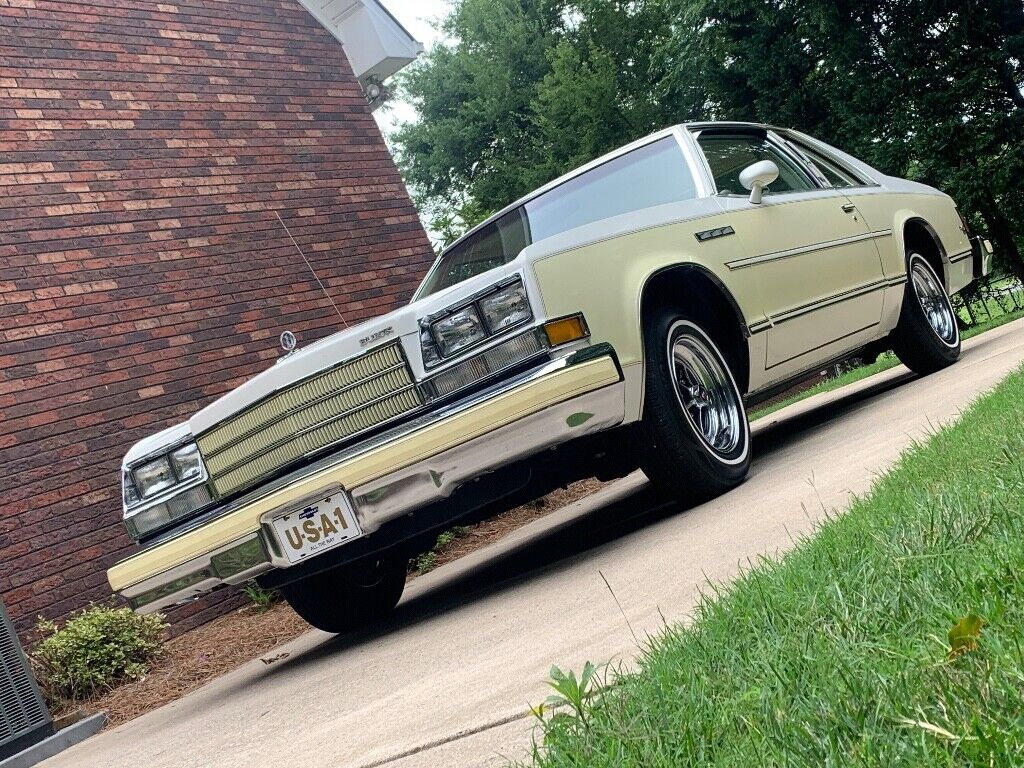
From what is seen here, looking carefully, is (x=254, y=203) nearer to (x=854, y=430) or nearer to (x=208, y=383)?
(x=208, y=383)

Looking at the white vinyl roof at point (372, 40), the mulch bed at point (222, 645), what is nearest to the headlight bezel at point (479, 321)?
the mulch bed at point (222, 645)

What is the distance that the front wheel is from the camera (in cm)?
442

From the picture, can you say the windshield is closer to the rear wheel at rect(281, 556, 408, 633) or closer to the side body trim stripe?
the side body trim stripe

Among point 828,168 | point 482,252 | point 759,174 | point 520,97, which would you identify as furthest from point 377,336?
point 520,97

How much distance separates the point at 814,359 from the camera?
582 cm

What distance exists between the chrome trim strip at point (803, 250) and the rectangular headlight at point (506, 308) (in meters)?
1.33

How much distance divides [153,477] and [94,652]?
6.75 ft

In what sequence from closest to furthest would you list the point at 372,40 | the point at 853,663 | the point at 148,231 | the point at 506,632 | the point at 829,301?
the point at 853,663 → the point at 506,632 → the point at 829,301 → the point at 148,231 → the point at 372,40

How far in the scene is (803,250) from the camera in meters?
5.75

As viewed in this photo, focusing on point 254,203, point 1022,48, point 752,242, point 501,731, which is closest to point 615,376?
point 752,242

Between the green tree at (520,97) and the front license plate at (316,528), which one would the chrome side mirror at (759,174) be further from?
the green tree at (520,97)

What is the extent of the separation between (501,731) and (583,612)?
3.32 feet

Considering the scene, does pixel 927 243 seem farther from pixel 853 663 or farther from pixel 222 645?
pixel 853 663

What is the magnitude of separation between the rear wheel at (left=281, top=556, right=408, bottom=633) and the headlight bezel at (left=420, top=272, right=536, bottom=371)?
4.35ft
